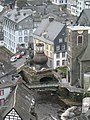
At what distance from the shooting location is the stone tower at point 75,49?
143ft

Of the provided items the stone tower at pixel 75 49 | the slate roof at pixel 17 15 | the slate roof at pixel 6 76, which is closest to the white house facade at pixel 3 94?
the slate roof at pixel 6 76

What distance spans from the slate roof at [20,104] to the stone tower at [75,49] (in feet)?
31.2

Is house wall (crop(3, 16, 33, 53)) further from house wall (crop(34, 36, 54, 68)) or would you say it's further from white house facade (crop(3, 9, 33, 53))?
house wall (crop(34, 36, 54, 68))

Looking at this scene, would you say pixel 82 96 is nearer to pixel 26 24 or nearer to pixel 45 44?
pixel 45 44

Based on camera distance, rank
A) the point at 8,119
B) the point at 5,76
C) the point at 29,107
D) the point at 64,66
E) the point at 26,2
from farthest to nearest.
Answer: the point at 26,2 < the point at 64,66 < the point at 5,76 < the point at 29,107 < the point at 8,119

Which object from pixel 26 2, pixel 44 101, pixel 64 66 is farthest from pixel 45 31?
pixel 26 2

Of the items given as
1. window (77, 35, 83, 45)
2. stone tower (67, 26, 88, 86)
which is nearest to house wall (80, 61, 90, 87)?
stone tower (67, 26, 88, 86)

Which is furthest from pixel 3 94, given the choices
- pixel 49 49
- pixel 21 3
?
pixel 21 3

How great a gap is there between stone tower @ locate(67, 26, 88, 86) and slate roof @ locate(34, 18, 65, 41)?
542 cm

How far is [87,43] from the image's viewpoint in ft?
145

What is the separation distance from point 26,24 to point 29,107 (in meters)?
24.1

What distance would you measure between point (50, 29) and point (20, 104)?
19.6 metres

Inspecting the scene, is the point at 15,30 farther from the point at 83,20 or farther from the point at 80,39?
the point at 80,39

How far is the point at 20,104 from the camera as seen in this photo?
32.7 m
